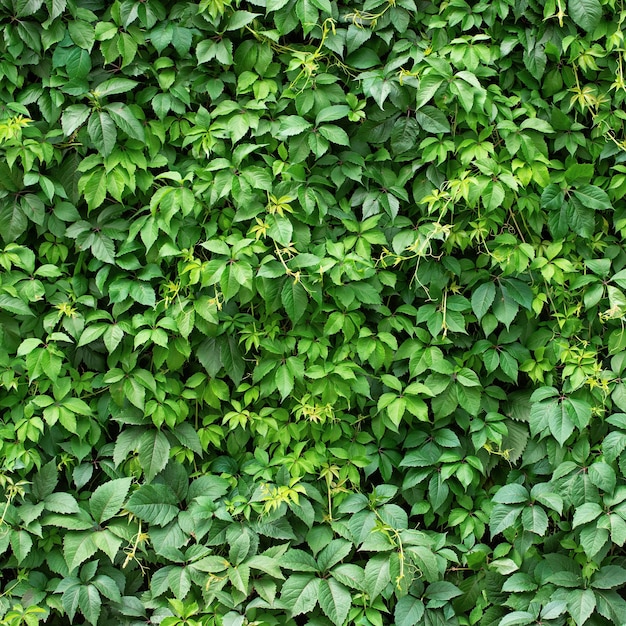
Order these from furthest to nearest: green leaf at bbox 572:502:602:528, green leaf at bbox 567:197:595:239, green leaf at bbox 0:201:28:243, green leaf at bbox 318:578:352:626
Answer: green leaf at bbox 567:197:595:239 → green leaf at bbox 0:201:28:243 → green leaf at bbox 572:502:602:528 → green leaf at bbox 318:578:352:626

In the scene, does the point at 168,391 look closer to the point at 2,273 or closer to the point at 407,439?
the point at 2,273

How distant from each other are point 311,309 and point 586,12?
5.33ft

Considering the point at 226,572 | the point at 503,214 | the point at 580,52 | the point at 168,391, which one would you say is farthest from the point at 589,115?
the point at 226,572

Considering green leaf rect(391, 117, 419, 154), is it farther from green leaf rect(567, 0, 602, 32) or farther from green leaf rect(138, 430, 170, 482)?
green leaf rect(138, 430, 170, 482)

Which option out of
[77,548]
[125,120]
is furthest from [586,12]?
[77,548]

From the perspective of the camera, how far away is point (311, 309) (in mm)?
2668

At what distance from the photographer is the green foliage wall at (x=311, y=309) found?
2.52 m

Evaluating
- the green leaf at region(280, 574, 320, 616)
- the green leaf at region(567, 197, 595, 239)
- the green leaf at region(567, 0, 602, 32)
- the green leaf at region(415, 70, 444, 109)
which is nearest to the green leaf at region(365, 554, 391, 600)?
the green leaf at region(280, 574, 320, 616)

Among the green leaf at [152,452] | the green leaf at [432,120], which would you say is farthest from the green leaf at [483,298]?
the green leaf at [152,452]

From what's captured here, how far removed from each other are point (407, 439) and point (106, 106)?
1.78 m

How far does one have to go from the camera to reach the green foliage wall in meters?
2.52

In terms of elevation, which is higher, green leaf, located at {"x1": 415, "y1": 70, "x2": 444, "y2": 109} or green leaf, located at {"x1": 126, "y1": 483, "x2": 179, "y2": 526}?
green leaf, located at {"x1": 415, "y1": 70, "x2": 444, "y2": 109}

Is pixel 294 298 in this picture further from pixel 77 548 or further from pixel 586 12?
pixel 586 12

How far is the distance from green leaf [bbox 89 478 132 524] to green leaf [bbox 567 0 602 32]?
2.57m
